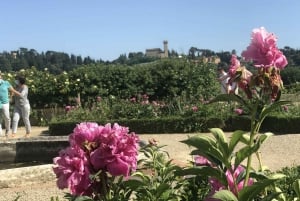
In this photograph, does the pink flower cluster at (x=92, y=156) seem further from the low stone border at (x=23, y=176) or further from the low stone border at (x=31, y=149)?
the low stone border at (x=31, y=149)

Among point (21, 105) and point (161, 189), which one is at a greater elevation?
point (21, 105)

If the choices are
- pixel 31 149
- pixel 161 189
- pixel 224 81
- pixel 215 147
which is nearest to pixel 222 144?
pixel 215 147

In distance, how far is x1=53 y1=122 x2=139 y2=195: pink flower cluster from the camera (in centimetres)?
195

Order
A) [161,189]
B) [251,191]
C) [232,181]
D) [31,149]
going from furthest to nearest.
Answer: [31,149] → [161,189] → [232,181] → [251,191]

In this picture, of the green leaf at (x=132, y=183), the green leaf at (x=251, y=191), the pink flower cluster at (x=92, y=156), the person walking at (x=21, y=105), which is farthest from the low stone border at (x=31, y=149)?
the green leaf at (x=251, y=191)

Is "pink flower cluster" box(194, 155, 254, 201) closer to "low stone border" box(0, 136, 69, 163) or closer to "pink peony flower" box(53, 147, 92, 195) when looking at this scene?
"pink peony flower" box(53, 147, 92, 195)

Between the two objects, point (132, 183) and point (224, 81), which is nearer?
point (132, 183)

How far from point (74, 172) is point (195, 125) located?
12263 mm

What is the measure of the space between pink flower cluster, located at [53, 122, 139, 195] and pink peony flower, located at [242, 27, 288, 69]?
52 cm

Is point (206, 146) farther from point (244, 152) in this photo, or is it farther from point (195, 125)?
point (195, 125)

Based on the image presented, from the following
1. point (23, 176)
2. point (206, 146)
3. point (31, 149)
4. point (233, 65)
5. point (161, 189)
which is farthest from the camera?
point (31, 149)

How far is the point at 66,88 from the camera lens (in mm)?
19734

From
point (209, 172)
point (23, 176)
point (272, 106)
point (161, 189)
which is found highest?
point (272, 106)

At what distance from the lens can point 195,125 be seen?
14.1m
